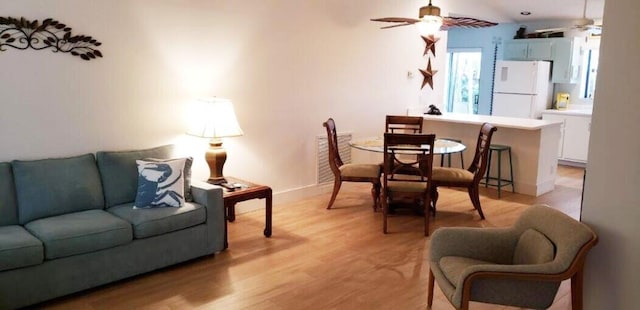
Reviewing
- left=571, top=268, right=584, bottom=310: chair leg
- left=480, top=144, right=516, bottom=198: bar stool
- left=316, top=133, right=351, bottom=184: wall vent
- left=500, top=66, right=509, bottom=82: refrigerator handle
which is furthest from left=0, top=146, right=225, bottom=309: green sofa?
left=500, top=66, right=509, bottom=82: refrigerator handle

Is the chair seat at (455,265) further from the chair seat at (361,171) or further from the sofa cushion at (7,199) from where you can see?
the sofa cushion at (7,199)

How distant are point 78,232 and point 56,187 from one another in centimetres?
52

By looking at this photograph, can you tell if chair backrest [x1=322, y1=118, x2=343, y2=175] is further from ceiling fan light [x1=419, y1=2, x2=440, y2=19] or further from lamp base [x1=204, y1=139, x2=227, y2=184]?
ceiling fan light [x1=419, y1=2, x2=440, y2=19]

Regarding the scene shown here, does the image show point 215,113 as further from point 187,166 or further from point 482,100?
point 482,100

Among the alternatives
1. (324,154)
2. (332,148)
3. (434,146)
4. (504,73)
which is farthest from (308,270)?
(504,73)

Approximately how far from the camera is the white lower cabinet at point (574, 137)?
7.52 metres

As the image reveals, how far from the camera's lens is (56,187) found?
→ 3.40 meters

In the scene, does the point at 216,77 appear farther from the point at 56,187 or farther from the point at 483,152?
the point at 483,152

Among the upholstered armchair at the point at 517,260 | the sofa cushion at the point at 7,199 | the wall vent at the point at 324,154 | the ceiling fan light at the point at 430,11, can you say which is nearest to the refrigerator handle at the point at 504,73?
the wall vent at the point at 324,154

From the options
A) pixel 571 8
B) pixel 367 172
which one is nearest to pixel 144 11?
pixel 367 172

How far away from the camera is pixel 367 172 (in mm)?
4871

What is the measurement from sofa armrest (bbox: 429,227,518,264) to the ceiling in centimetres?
539

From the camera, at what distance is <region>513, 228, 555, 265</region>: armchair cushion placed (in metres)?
2.51

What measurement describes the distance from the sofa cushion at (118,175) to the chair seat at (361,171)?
1962 mm
